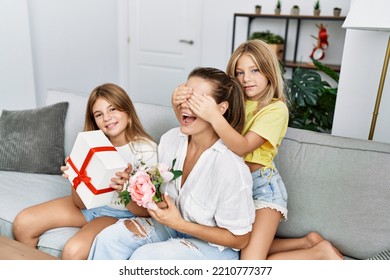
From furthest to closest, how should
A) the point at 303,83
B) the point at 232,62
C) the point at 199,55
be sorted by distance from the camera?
1. the point at 199,55
2. the point at 303,83
3. the point at 232,62

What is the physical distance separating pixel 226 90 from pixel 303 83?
1.25 metres

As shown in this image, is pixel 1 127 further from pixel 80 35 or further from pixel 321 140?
pixel 80 35

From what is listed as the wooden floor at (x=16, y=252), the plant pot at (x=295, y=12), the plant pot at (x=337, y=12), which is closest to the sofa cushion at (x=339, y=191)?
the wooden floor at (x=16, y=252)

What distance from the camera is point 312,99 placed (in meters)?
2.32

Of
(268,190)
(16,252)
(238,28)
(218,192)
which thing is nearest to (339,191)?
(268,190)

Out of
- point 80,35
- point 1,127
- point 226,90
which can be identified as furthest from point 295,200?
point 80,35

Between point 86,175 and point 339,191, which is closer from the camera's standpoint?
point 86,175

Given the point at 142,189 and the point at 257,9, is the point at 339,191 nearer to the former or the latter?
the point at 142,189

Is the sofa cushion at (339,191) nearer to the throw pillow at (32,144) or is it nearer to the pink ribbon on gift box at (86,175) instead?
the pink ribbon on gift box at (86,175)

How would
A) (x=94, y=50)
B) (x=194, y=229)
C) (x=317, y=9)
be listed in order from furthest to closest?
(x=94, y=50)
(x=317, y=9)
(x=194, y=229)

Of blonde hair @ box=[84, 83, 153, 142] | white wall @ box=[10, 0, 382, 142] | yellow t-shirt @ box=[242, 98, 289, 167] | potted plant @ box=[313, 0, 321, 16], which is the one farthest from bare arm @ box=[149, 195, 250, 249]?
potted plant @ box=[313, 0, 321, 16]

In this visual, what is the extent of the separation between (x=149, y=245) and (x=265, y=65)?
2.59 ft

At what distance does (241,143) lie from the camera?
1.26 m

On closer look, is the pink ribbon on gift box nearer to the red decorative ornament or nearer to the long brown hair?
the long brown hair
